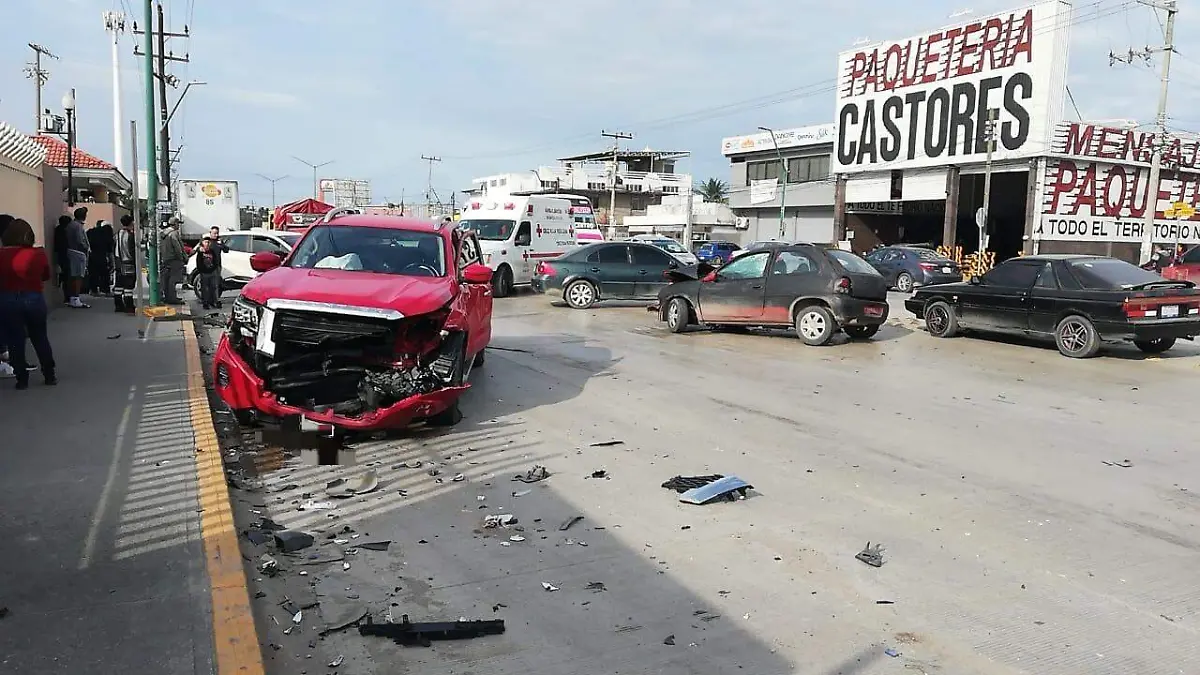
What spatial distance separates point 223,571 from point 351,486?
6.41 feet

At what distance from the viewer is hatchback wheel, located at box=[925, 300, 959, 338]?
51.2 ft

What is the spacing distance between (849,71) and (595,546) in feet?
135

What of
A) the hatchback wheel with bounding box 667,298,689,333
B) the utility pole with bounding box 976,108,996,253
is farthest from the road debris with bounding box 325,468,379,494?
the utility pole with bounding box 976,108,996,253

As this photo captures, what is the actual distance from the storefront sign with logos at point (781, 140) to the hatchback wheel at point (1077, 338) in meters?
51.3

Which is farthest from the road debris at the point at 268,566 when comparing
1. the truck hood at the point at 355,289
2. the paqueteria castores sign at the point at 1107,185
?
the paqueteria castores sign at the point at 1107,185

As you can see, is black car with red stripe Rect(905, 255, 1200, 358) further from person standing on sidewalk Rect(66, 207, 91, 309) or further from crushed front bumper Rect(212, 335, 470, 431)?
person standing on sidewalk Rect(66, 207, 91, 309)

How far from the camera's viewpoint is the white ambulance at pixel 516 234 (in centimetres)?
2320

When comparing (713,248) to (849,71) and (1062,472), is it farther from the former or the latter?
(1062,472)

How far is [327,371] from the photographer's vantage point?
7.41 m

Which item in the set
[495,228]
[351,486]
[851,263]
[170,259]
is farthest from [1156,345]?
[170,259]

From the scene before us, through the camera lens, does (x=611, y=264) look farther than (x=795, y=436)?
Yes

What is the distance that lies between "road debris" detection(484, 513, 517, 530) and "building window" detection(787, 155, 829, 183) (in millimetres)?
62026

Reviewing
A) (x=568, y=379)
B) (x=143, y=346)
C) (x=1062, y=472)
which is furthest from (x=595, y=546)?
(x=143, y=346)

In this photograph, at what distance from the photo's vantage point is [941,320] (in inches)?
627
